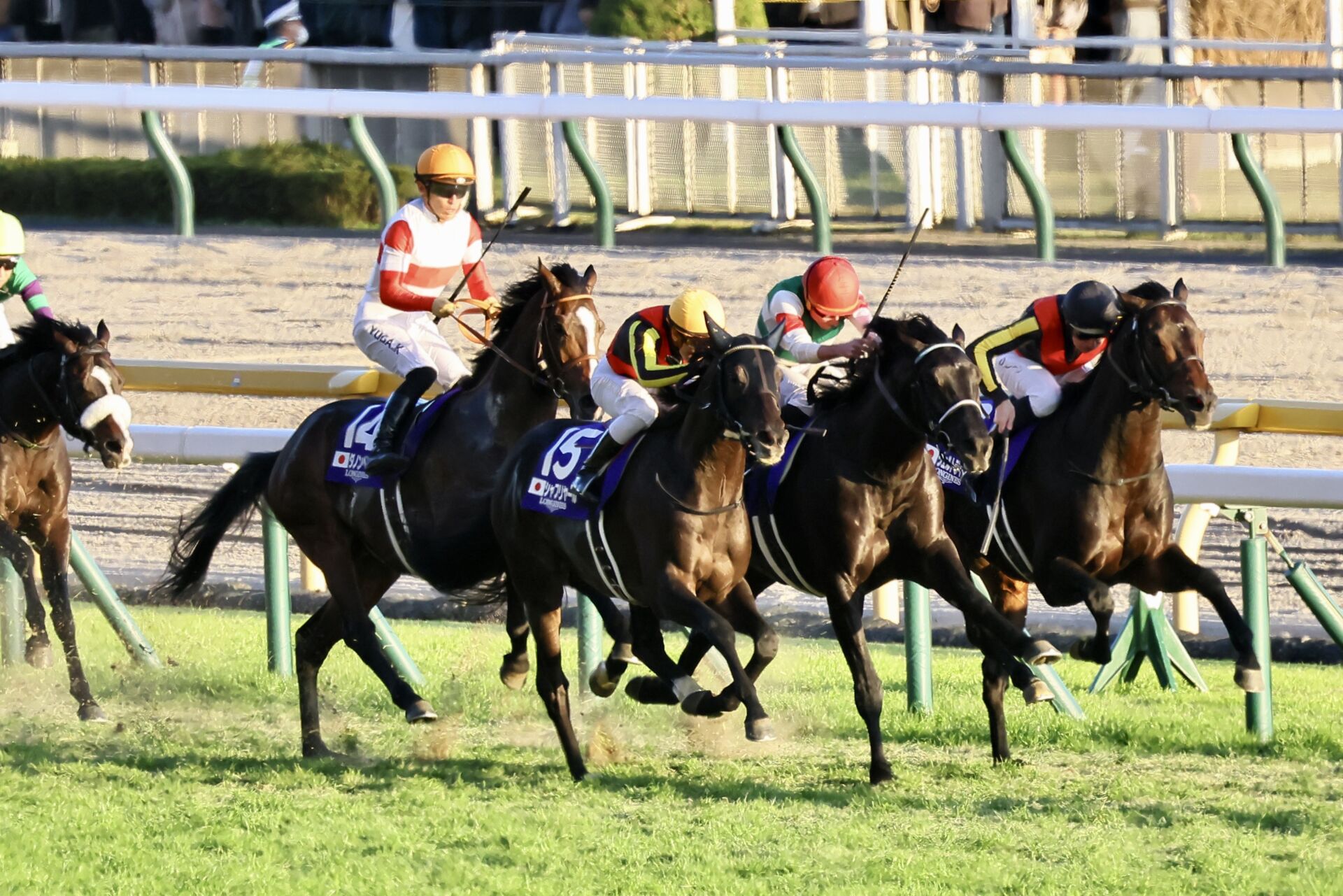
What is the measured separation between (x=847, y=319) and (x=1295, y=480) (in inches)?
58.2

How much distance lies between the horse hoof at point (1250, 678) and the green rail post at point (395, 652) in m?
2.81

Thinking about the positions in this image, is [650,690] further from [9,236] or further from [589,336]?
[9,236]

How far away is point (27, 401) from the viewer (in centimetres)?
798

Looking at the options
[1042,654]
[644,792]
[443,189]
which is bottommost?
[644,792]

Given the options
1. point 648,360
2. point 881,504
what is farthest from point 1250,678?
point 648,360

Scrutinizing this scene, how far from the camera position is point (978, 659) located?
895 cm

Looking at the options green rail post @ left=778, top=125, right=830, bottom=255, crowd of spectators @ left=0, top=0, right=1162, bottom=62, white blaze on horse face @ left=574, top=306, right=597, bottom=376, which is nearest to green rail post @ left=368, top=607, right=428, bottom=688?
white blaze on horse face @ left=574, top=306, right=597, bottom=376

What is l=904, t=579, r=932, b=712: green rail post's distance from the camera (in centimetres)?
758

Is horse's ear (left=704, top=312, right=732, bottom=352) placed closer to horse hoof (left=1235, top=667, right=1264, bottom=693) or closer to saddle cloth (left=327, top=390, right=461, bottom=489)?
saddle cloth (left=327, top=390, right=461, bottom=489)

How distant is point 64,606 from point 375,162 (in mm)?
4526

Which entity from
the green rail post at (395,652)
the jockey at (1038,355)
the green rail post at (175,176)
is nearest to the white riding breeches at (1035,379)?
the jockey at (1038,355)

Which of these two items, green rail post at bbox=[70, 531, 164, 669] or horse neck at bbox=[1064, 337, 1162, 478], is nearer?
horse neck at bbox=[1064, 337, 1162, 478]

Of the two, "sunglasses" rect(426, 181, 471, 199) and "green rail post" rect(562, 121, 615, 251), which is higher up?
"sunglasses" rect(426, 181, 471, 199)

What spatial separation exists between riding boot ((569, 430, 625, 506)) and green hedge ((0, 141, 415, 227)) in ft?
18.9
